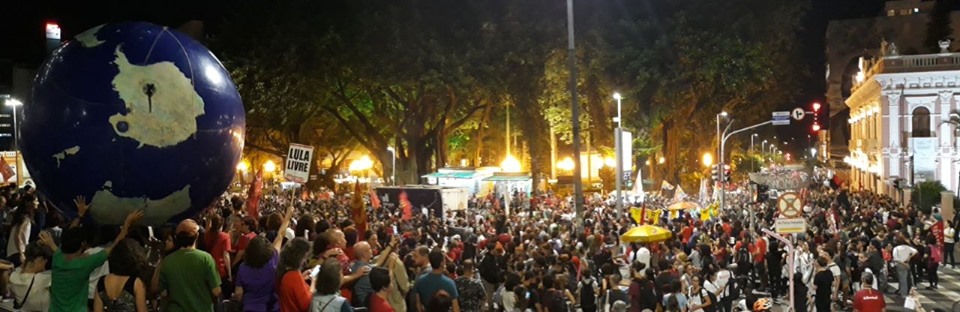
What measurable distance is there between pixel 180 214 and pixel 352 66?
31.2 meters

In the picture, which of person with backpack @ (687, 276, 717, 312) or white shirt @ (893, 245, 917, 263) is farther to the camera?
white shirt @ (893, 245, 917, 263)

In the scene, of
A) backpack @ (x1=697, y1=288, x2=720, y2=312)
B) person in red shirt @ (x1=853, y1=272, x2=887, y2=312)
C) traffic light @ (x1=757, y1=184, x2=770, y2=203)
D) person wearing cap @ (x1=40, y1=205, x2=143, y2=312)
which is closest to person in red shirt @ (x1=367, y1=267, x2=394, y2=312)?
person wearing cap @ (x1=40, y1=205, x2=143, y2=312)

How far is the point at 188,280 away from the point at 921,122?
4464 centimetres

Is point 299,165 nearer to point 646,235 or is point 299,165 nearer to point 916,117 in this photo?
point 646,235

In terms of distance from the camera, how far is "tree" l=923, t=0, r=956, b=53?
70537mm

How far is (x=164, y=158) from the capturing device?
8.73 m

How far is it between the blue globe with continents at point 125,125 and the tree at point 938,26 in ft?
234

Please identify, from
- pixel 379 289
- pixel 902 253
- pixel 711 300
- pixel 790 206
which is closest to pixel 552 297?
pixel 379 289

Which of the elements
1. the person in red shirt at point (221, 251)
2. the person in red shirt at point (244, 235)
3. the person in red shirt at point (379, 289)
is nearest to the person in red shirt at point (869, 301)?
the person in red shirt at point (379, 289)

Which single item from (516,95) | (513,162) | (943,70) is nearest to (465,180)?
(516,95)

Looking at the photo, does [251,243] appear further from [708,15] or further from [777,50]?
[777,50]

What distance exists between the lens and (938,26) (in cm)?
7100

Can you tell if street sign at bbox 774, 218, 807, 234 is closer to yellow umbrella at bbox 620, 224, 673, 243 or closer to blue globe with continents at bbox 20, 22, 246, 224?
yellow umbrella at bbox 620, 224, 673, 243

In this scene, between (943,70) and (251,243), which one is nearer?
(251,243)
